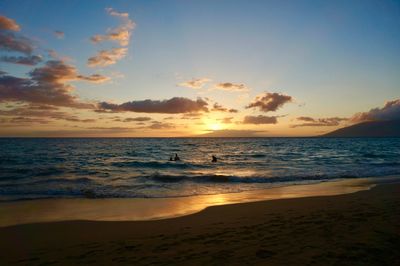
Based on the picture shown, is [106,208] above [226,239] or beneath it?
beneath

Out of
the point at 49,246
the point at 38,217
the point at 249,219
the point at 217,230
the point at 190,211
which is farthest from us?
the point at 190,211

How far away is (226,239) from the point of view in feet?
25.9

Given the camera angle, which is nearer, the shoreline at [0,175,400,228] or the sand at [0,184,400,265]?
the sand at [0,184,400,265]

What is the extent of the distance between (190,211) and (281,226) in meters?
4.15

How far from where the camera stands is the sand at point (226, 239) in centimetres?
655

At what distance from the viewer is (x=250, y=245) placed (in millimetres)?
7328

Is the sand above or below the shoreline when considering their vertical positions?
above

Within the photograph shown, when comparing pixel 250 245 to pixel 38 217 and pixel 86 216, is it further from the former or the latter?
pixel 38 217

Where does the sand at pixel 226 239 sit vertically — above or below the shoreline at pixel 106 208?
above

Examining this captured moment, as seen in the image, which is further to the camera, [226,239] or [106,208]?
[106,208]

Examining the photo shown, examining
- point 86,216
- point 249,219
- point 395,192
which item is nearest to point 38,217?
point 86,216

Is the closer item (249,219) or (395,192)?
(249,219)

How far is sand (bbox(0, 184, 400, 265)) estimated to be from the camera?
6.55 metres

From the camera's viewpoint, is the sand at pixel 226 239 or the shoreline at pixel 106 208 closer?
the sand at pixel 226 239
